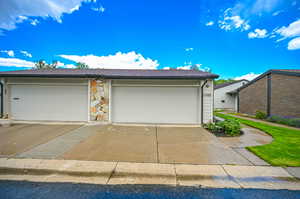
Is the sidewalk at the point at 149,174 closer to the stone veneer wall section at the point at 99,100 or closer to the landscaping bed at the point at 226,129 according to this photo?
the landscaping bed at the point at 226,129

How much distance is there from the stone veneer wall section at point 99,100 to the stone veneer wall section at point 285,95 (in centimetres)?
1216

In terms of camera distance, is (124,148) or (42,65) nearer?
(124,148)

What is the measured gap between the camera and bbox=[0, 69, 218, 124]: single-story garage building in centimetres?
664

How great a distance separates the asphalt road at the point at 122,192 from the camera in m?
1.94

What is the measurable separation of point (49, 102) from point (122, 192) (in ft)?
24.1

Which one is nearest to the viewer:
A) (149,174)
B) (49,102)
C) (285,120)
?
(149,174)

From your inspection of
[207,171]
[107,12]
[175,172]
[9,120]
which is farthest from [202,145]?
[107,12]

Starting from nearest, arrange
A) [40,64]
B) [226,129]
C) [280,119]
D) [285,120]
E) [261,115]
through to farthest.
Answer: [226,129], [285,120], [280,119], [261,115], [40,64]

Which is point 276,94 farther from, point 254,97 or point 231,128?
point 231,128

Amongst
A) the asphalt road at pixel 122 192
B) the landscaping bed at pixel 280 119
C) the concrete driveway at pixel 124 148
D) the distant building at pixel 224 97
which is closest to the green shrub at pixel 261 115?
the landscaping bed at pixel 280 119

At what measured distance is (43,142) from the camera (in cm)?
409

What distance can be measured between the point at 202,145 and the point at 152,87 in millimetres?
3896

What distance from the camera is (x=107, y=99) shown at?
668 cm

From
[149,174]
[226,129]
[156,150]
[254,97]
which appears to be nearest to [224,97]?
[254,97]
